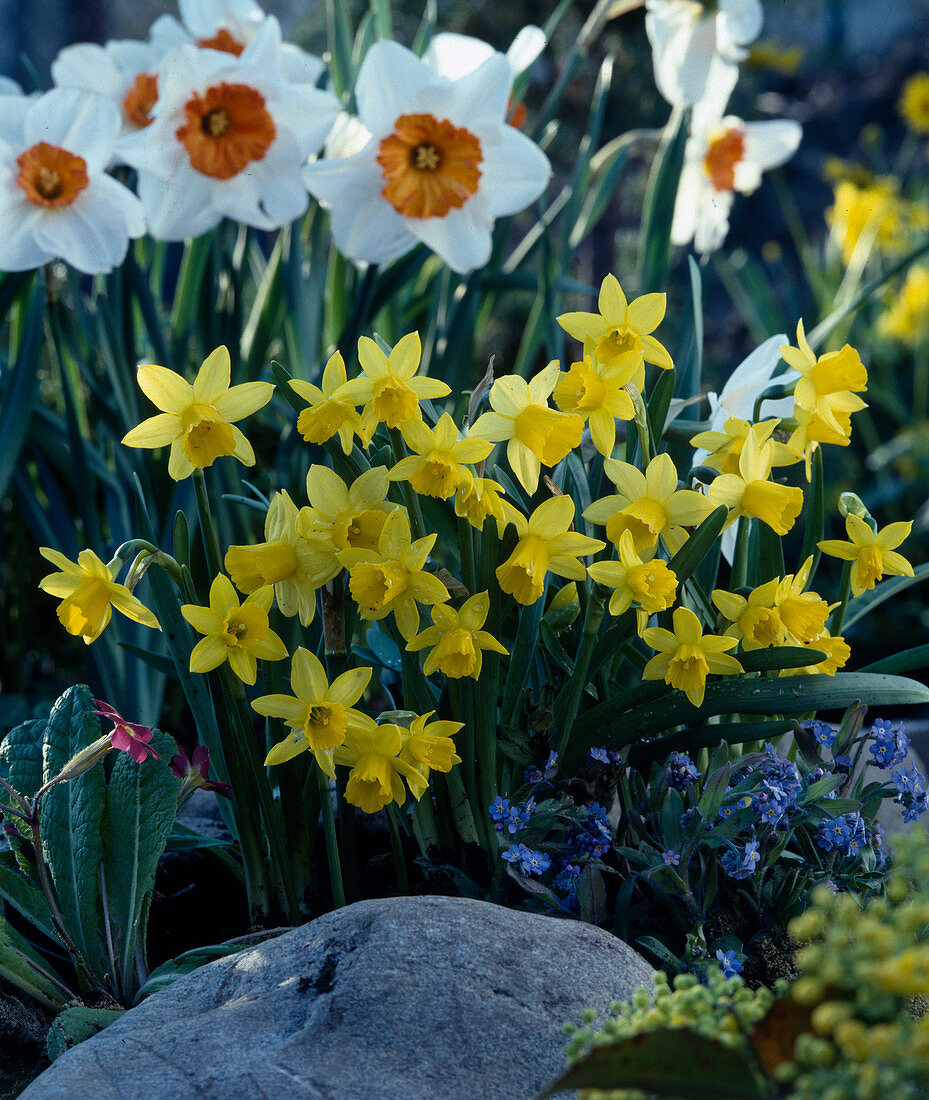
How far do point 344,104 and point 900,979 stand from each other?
6.03ft

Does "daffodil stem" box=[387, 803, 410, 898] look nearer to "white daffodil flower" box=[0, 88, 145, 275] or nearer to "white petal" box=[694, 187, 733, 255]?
"white daffodil flower" box=[0, 88, 145, 275]

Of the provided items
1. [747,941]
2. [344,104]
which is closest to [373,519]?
[747,941]

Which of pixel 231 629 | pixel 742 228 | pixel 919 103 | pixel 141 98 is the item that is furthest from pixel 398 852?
pixel 742 228

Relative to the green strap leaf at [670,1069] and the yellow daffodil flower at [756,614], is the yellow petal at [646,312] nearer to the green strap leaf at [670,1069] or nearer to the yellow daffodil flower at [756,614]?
the yellow daffodil flower at [756,614]

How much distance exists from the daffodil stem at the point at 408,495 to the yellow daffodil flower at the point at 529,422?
94 millimetres

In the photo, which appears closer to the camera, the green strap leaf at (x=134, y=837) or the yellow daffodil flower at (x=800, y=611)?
the yellow daffodil flower at (x=800, y=611)

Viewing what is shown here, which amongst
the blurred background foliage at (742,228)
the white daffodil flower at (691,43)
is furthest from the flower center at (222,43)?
the white daffodil flower at (691,43)

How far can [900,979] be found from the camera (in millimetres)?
451

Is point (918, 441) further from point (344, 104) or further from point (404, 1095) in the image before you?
point (404, 1095)

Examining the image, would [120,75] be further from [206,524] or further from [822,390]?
[822,390]

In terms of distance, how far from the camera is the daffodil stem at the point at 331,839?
3.11 feet

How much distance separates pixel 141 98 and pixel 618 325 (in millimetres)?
1339

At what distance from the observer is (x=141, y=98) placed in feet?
6.01

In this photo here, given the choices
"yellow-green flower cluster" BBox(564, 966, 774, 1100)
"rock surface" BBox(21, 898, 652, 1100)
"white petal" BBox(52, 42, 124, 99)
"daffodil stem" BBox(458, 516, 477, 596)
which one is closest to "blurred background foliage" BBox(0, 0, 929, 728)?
"white petal" BBox(52, 42, 124, 99)
